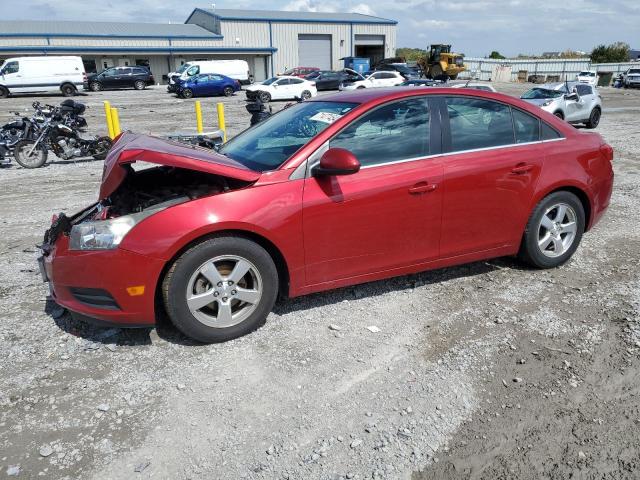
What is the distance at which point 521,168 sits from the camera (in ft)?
13.5

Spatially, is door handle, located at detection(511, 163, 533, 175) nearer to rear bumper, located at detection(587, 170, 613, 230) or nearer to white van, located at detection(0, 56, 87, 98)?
rear bumper, located at detection(587, 170, 613, 230)

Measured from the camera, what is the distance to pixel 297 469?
2416 mm

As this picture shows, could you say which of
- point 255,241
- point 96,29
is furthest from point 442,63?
point 255,241

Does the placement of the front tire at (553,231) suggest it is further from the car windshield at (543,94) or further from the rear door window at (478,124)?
the car windshield at (543,94)

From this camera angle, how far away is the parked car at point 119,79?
34.7 m

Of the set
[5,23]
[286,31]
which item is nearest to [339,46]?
[286,31]

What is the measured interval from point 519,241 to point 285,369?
2.41 metres

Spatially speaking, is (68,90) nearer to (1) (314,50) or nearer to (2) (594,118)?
(2) (594,118)

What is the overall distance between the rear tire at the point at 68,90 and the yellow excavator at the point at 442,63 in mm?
29031

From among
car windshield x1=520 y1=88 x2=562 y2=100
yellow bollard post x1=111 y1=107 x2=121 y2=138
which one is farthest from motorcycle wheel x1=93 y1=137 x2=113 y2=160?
car windshield x1=520 y1=88 x2=562 y2=100

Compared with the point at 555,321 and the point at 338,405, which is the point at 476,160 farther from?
the point at 338,405


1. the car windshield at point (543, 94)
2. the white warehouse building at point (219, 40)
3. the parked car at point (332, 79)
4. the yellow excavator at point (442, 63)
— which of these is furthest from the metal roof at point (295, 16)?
the car windshield at point (543, 94)

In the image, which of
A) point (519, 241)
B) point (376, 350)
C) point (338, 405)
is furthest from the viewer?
point (519, 241)

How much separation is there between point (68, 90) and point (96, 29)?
20.9 metres
